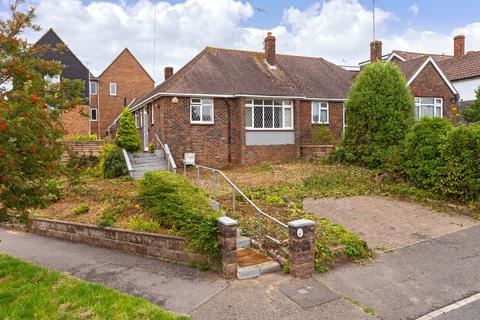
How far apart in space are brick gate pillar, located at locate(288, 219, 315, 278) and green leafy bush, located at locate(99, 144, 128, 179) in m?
9.87

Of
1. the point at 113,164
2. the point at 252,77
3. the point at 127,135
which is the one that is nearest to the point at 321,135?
the point at 252,77

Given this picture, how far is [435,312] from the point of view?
5.02 metres

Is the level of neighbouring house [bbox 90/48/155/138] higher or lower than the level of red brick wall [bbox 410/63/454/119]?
higher

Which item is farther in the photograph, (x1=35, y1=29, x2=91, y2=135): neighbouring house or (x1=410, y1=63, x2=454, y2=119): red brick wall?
(x1=35, y1=29, x2=91, y2=135): neighbouring house

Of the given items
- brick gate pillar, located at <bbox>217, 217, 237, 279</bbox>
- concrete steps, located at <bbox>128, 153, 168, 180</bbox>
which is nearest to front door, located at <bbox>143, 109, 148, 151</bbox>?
concrete steps, located at <bbox>128, 153, 168, 180</bbox>

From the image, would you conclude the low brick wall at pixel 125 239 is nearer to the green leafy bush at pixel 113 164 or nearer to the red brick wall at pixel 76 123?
the green leafy bush at pixel 113 164

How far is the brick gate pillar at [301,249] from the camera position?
19.6ft

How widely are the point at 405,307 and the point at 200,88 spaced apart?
1324 centimetres

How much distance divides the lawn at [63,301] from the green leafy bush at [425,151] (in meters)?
8.19

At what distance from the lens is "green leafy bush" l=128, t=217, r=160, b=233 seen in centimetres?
744

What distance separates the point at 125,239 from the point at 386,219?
18.9 feet

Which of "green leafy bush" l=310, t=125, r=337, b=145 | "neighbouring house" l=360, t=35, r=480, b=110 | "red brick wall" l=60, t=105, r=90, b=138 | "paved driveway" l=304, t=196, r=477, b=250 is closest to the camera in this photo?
"paved driveway" l=304, t=196, r=477, b=250

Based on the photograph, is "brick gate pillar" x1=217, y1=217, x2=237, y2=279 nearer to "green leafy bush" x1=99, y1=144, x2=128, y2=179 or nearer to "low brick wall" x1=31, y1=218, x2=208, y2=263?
"low brick wall" x1=31, y1=218, x2=208, y2=263

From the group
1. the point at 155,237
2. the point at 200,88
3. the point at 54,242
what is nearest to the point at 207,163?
the point at 200,88
